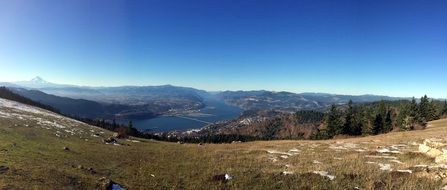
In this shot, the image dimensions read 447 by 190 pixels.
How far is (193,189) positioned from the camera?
20.6 metres

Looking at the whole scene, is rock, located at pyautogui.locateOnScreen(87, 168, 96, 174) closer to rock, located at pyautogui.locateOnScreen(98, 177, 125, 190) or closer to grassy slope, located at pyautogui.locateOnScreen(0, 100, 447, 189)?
grassy slope, located at pyautogui.locateOnScreen(0, 100, 447, 189)

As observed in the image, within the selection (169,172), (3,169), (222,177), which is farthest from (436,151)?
(3,169)

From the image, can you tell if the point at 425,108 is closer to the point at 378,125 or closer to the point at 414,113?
the point at 414,113

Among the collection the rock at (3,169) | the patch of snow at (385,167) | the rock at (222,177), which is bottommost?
the rock at (222,177)

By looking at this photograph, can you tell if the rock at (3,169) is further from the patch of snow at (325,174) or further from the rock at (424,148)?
the rock at (424,148)

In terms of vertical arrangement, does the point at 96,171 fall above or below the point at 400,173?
below

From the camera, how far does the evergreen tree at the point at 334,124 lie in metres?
114

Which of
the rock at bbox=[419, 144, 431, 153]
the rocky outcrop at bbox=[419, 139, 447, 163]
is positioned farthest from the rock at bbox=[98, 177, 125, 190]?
the rock at bbox=[419, 144, 431, 153]

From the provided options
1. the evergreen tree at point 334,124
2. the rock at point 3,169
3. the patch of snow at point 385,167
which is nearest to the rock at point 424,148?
the patch of snow at point 385,167

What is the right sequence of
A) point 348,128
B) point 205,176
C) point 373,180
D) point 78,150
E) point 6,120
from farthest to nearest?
point 348,128
point 6,120
point 78,150
point 205,176
point 373,180

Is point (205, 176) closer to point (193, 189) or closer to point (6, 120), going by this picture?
point (193, 189)

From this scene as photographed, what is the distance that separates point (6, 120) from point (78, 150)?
47.8ft

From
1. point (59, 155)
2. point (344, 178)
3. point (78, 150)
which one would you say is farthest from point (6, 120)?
point (344, 178)

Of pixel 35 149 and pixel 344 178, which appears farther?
pixel 35 149
